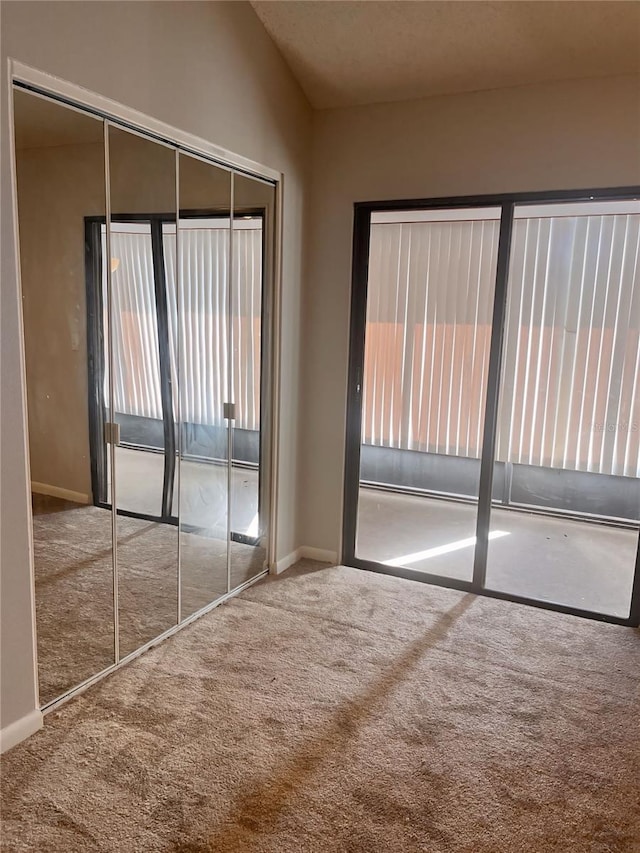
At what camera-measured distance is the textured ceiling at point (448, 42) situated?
268cm

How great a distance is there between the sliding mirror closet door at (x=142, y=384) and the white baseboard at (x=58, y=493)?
0.15m

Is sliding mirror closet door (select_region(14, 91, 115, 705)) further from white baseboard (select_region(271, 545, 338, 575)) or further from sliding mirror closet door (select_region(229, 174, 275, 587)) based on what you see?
white baseboard (select_region(271, 545, 338, 575))

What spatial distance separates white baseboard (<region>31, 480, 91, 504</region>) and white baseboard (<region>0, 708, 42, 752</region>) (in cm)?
76

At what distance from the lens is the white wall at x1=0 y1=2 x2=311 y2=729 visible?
197 centimetres

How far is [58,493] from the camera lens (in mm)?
2316

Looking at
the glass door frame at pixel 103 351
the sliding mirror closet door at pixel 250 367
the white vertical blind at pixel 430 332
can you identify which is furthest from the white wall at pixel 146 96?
the white vertical blind at pixel 430 332

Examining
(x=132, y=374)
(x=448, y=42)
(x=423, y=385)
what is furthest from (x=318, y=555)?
(x=448, y=42)

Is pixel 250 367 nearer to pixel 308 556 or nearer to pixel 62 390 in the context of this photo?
pixel 62 390

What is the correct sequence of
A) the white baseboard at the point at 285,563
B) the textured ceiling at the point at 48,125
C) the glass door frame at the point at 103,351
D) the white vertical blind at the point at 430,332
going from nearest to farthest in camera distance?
the textured ceiling at the point at 48,125 → the glass door frame at the point at 103,351 → the white vertical blind at the point at 430,332 → the white baseboard at the point at 285,563

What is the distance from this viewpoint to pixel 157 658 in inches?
107

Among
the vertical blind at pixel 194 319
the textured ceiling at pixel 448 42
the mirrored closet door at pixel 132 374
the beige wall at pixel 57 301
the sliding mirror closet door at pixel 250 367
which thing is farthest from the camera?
the sliding mirror closet door at pixel 250 367

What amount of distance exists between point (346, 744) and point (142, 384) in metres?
1.64

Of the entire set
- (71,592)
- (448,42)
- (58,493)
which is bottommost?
(71,592)

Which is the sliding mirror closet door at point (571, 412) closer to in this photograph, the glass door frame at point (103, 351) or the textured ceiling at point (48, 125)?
the glass door frame at point (103, 351)
